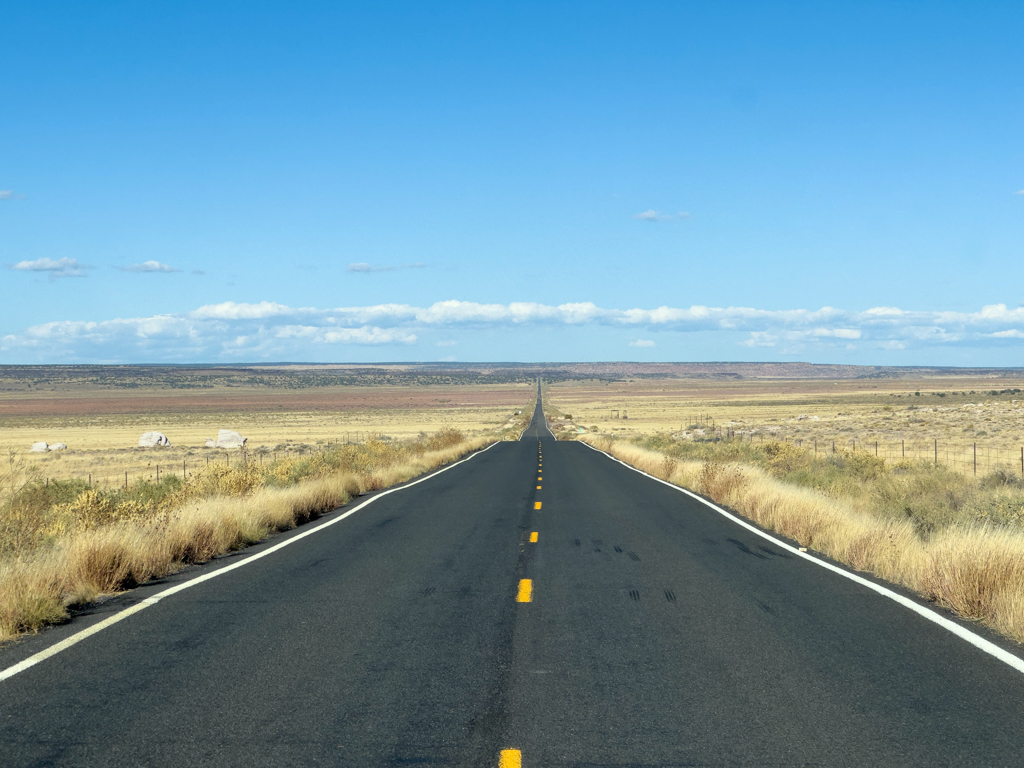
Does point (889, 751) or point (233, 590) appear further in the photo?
point (233, 590)

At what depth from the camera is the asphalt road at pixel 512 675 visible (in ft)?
15.4

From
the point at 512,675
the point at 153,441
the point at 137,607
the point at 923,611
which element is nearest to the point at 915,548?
the point at 923,611

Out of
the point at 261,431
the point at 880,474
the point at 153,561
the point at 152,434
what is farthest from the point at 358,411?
the point at 153,561

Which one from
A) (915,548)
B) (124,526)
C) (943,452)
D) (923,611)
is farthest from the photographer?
(943,452)

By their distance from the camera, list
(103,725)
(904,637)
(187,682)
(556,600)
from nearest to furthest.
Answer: (103,725) → (187,682) → (904,637) → (556,600)

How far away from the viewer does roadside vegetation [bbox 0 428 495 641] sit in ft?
26.1

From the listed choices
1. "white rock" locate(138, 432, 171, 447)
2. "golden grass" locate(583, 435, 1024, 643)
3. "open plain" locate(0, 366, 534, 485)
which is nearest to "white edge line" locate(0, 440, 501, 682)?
"open plain" locate(0, 366, 534, 485)

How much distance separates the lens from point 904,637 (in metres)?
7.08

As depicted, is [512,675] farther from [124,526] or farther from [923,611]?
[124,526]

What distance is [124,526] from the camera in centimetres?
1113

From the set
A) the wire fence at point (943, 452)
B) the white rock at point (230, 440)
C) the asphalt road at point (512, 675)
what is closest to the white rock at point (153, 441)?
the white rock at point (230, 440)

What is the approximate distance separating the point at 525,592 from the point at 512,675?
2955mm

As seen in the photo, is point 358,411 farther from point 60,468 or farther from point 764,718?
point 764,718

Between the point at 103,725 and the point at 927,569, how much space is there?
7.80 meters
